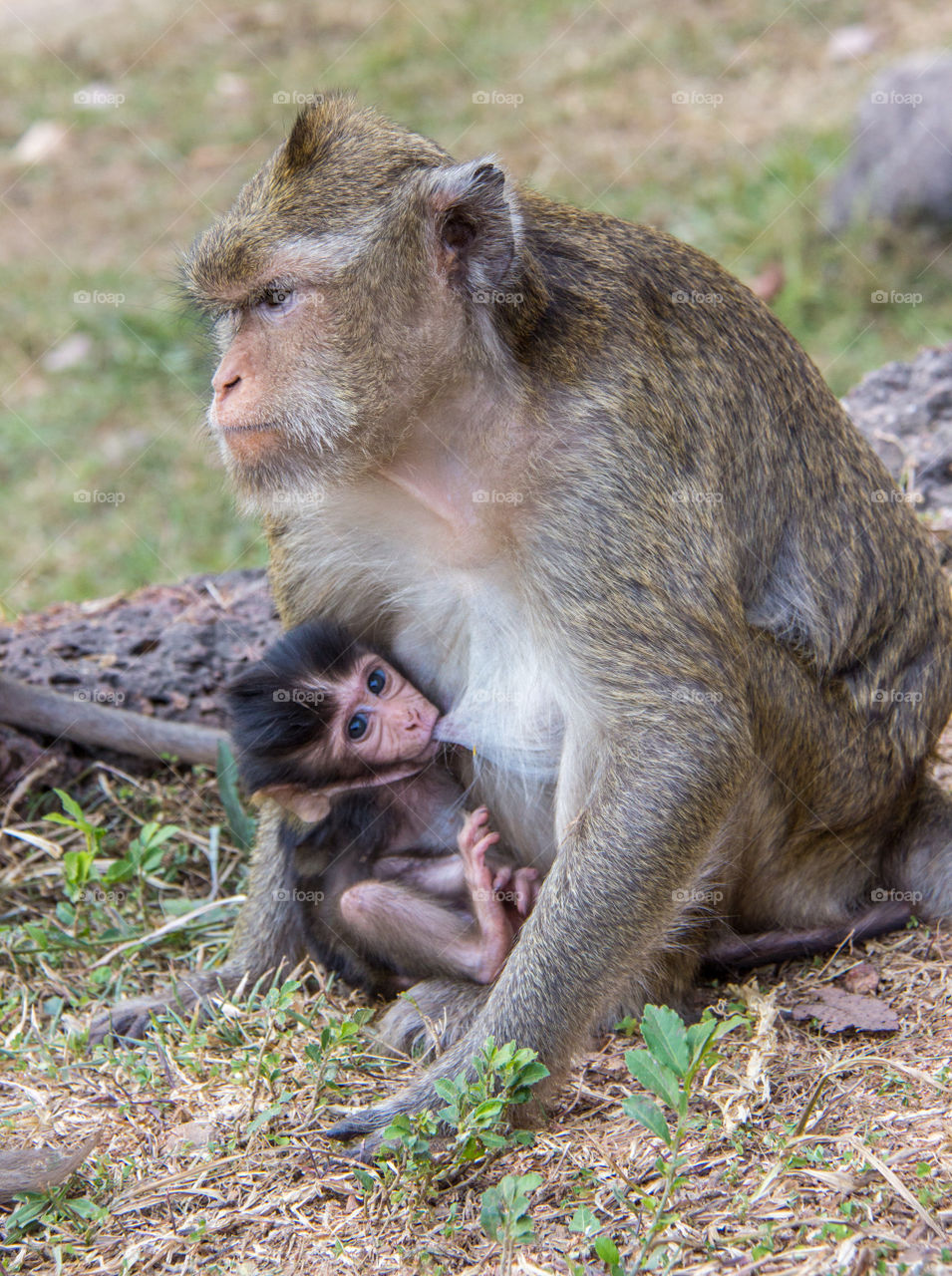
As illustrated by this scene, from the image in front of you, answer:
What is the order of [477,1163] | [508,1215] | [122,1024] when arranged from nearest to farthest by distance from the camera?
1. [508,1215]
2. [477,1163]
3. [122,1024]

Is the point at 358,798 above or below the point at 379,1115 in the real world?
above

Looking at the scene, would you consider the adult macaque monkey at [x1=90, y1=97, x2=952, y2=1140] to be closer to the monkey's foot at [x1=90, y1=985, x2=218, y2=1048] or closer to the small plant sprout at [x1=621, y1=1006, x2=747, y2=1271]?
the small plant sprout at [x1=621, y1=1006, x2=747, y2=1271]

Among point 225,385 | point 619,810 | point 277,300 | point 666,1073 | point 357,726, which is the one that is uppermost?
point 277,300

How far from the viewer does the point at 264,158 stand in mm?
10195

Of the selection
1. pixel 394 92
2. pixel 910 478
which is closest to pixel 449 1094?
pixel 910 478

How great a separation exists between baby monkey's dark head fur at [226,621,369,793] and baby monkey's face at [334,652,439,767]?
0.04 metres

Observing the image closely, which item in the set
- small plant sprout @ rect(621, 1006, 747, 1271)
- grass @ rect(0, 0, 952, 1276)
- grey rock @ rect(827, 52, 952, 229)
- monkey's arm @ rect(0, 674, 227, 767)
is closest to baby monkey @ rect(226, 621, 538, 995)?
grass @ rect(0, 0, 952, 1276)

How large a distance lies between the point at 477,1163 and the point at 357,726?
1321mm

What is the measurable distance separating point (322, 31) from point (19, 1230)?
10228mm

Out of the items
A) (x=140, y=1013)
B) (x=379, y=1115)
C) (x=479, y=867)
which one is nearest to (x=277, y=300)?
(x=479, y=867)

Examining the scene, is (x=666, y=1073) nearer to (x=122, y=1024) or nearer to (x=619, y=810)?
(x=619, y=810)

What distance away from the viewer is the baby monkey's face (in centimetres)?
385

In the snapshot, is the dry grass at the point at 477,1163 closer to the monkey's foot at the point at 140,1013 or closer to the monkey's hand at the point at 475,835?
the monkey's foot at the point at 140,1013

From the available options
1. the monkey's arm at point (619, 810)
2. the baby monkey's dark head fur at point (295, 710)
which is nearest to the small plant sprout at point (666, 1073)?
the monkey's arm at point (619, 810)
